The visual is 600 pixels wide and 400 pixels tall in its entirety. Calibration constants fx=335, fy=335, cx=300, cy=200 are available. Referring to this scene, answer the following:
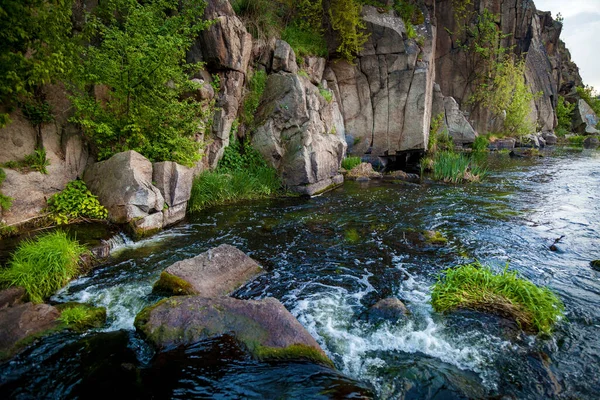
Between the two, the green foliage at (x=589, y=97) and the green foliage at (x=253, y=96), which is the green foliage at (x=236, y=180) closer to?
the green foliage at (x=253, y=96)

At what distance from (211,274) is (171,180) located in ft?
14.0

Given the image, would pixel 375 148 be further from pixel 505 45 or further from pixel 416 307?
pixel 505 45

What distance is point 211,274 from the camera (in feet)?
19.0

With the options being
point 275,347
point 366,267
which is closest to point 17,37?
point 275,347

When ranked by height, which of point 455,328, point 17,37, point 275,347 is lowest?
point 455,328

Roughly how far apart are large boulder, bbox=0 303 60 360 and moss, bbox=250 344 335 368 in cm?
273

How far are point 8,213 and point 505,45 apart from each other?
128ft

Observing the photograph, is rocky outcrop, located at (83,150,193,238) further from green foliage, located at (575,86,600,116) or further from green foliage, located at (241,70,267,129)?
green foliage, located at (575,86,600,116)

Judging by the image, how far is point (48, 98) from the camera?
8727 mm

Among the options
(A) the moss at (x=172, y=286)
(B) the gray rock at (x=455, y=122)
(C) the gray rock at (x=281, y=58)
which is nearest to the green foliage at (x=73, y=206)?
(A) the moss at (x=172, y=286)

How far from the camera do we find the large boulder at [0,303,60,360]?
384 centimetres

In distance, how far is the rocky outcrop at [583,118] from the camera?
150 feet

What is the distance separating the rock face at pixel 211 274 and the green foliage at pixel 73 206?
140 inches

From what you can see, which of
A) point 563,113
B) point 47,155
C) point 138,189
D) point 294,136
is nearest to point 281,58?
point 294,136
